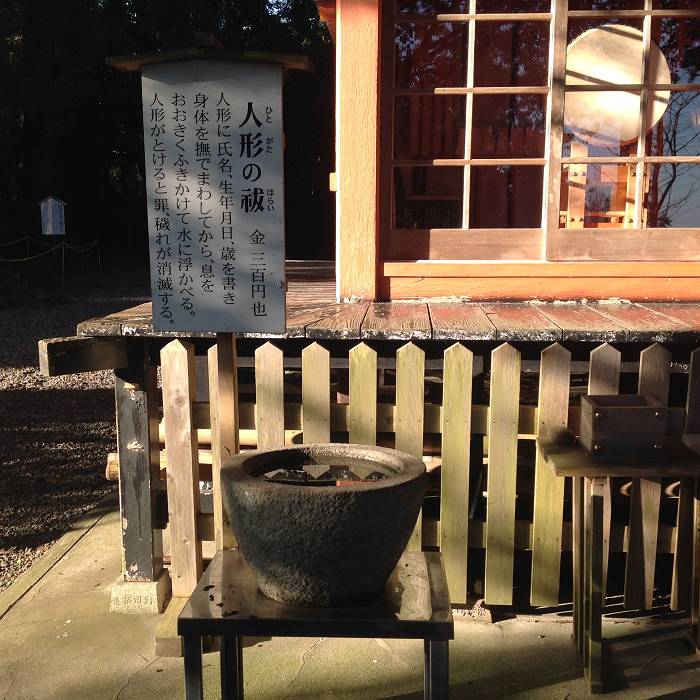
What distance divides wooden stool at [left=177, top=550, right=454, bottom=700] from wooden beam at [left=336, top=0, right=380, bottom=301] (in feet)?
7.00

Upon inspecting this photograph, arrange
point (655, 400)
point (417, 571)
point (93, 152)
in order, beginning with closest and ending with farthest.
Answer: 1. point (417, 571)
2. point (655, 400)
3. point (93, 152)

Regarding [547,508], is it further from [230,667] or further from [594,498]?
[230,667]

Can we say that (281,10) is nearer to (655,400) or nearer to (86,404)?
(86,404)

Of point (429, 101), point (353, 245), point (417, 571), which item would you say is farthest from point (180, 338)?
point (429, 101)

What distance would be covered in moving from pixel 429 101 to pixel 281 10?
21024 millimetres

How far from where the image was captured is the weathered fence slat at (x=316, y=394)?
331 centimetres

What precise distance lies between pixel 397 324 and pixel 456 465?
679 millimetres

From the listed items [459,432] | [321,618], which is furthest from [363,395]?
[321,618]

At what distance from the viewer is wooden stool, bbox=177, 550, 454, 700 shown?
6.82ft

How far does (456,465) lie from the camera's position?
11.0ft

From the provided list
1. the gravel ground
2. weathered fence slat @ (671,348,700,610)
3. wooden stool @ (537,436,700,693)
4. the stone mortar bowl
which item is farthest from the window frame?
the gravel ground

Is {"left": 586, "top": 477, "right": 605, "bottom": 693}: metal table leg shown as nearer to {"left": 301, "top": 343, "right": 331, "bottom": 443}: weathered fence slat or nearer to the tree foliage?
{"left": 301, "top": 343, "right": 331, "bottom": 443}: weathered fence slat

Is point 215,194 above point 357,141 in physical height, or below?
below

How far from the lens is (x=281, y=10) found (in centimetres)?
2452
